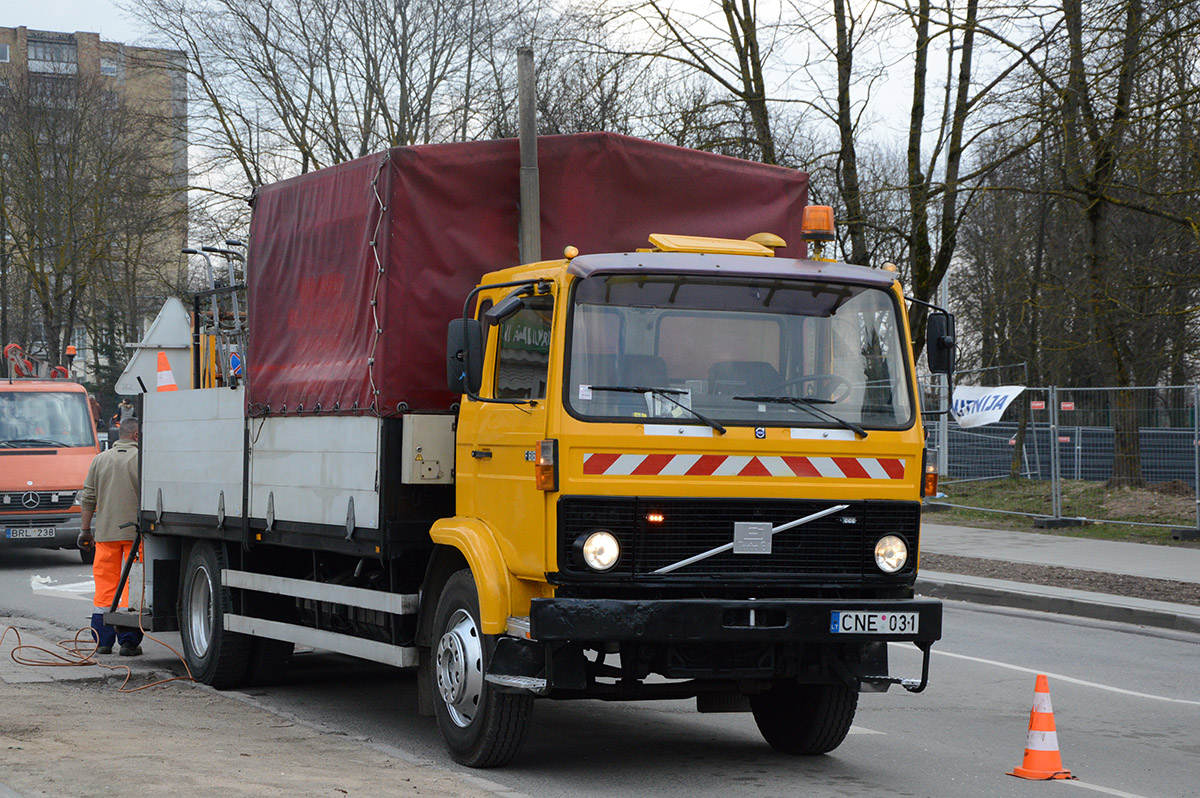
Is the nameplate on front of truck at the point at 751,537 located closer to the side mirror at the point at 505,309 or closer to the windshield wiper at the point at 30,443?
the side mirror at the point at 505,309

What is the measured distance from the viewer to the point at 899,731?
8164 millimetres

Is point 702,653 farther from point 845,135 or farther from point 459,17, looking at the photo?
point 459,17

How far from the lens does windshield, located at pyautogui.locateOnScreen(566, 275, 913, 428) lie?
6.47 m

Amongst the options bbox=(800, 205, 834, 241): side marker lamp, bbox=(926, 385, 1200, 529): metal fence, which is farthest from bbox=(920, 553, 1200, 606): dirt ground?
bbox=(800, 205, 834, 241): side marker lamp

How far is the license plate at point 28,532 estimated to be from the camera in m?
18.3

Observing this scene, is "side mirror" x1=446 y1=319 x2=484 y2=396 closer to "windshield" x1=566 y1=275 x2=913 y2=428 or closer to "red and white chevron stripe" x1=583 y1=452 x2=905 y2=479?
"windshield" x1=566 y1=275 x2=913 y2=428

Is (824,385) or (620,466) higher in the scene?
(824,385)

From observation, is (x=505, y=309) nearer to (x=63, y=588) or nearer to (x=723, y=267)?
(x=723, y=267)

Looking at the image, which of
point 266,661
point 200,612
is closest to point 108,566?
point 200,612

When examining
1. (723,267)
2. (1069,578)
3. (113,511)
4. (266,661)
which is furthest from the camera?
(1069,578)

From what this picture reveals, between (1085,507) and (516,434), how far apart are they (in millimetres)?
18254

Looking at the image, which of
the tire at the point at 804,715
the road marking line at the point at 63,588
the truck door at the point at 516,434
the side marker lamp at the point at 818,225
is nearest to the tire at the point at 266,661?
the truck door at the point at 516,434

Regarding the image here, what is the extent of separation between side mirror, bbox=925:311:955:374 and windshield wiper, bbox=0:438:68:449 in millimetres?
15125

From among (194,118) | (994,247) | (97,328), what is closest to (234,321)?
(194,118)
